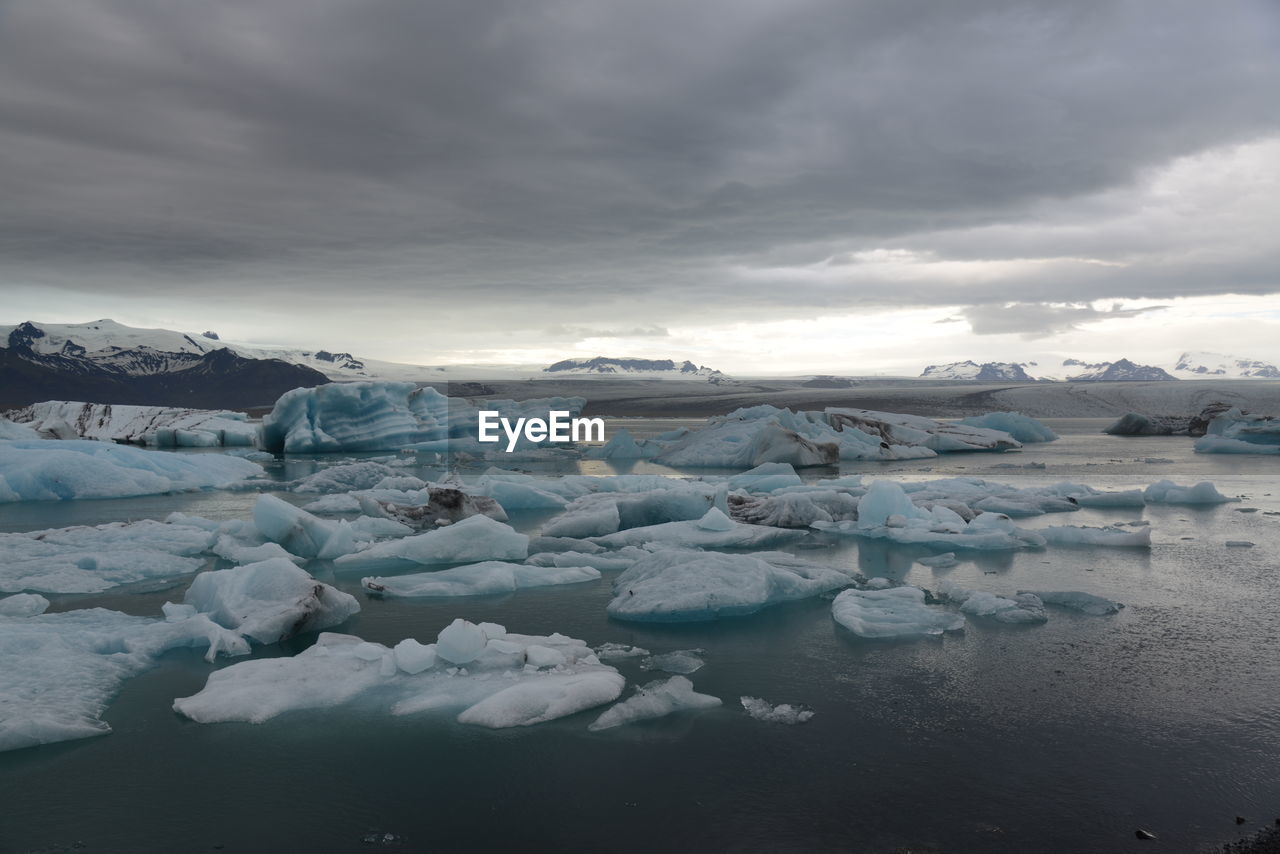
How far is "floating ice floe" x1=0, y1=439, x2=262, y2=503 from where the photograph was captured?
1284 cm

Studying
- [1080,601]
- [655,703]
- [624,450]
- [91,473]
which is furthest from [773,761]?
[624,450]

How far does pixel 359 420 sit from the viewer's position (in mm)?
22297

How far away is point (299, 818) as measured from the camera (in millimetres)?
2908

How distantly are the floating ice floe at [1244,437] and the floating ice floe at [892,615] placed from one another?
20.7m

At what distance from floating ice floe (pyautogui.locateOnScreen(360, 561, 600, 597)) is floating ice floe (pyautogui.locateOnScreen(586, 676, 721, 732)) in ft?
8.29

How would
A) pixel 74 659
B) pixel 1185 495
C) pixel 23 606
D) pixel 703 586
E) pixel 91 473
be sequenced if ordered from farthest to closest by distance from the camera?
pixel 91 473 < pixel 1185 495 < pixel 703 586 < pixel 23 606 < pixel 74 659

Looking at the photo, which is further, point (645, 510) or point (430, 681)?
point (645, 510)

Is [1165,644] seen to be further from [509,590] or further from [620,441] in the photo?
[620,441]

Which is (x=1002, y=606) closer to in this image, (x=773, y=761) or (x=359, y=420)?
(x=773, y=761)

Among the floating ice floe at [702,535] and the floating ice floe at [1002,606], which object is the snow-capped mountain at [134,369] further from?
the floating ice floe at [1002,606]

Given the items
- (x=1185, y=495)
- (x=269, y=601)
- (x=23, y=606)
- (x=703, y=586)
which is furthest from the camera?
(x=1185, y=495)

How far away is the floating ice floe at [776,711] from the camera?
12.3ft

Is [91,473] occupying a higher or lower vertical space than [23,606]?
lower

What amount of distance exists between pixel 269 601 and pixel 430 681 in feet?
5.80
